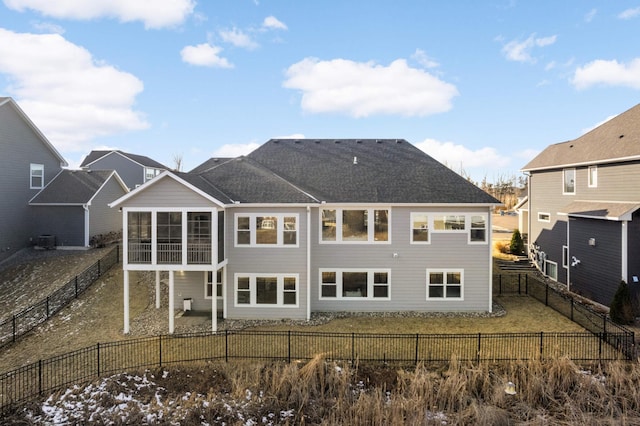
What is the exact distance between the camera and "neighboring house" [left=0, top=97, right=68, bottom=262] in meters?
21.9

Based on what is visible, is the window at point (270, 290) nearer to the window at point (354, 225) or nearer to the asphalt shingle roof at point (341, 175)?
the window at point (354, 225)

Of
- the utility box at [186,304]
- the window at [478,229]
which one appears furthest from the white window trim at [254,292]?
the window at [478,229]

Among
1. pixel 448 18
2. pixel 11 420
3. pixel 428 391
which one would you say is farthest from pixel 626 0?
pixel 11 420

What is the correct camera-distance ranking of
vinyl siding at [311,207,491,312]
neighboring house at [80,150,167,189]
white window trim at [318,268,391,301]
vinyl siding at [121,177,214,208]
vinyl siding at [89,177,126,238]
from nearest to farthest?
vinyl siding at [121,177,214,208], vinyl siding at [311,207,491,312], white window trim at [318,268,391,301], vinyl siding at [89,177,126,238], neighboring house at [80,150,167,189]

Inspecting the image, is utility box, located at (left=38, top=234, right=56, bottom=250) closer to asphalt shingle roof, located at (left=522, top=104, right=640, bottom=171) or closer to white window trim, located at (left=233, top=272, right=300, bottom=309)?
white window trim, located at (left=233, top=272, right=300, bottom=309)

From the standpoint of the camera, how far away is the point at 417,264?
16.5 metres

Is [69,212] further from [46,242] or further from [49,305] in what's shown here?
[49,305]

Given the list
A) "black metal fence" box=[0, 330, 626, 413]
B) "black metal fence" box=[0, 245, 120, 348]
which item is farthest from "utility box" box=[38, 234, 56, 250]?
"black metal fence" box=[0, 330, 626, 413]

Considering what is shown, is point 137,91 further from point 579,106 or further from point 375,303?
point 579,106

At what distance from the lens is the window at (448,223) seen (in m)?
16.5

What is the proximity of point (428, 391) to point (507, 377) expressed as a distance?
8.31ft

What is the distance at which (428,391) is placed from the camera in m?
9.73

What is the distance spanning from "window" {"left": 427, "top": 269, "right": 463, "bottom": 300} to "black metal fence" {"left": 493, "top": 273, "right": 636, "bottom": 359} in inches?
162

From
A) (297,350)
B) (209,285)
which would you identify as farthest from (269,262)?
(297,350)
